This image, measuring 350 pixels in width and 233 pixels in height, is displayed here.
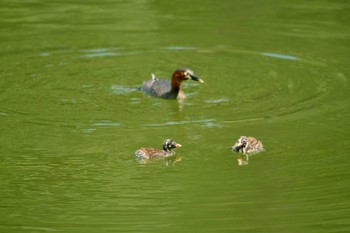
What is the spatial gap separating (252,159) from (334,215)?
6.05 ft

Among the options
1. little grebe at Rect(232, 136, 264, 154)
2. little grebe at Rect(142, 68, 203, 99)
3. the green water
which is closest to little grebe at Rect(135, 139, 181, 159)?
the green water

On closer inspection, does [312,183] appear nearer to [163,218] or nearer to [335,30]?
[163,218]

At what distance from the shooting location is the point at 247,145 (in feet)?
34.6

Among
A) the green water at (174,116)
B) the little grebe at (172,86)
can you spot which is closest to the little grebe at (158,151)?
the green water at (174,116)

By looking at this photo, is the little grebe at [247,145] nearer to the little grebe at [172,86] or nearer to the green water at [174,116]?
the green water at [174,116]

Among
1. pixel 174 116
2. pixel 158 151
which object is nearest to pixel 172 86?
pixel 174 116

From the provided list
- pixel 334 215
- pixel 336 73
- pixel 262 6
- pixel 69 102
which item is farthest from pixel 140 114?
pixel 262 6

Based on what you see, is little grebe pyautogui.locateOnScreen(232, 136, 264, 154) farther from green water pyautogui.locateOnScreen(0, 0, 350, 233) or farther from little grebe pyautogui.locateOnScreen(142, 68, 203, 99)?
little grebe pyautogui.locateOnScreen(142, 68, 203, 99)

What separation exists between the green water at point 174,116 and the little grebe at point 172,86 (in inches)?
6.1

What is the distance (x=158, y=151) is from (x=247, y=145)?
0.93m

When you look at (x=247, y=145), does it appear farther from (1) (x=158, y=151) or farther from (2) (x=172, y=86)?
(2) (x=172, y=86)

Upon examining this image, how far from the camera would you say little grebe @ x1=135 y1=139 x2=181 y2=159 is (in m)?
10.4

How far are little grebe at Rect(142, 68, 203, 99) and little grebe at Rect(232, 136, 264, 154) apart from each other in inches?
122

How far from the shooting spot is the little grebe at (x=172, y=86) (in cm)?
1380
